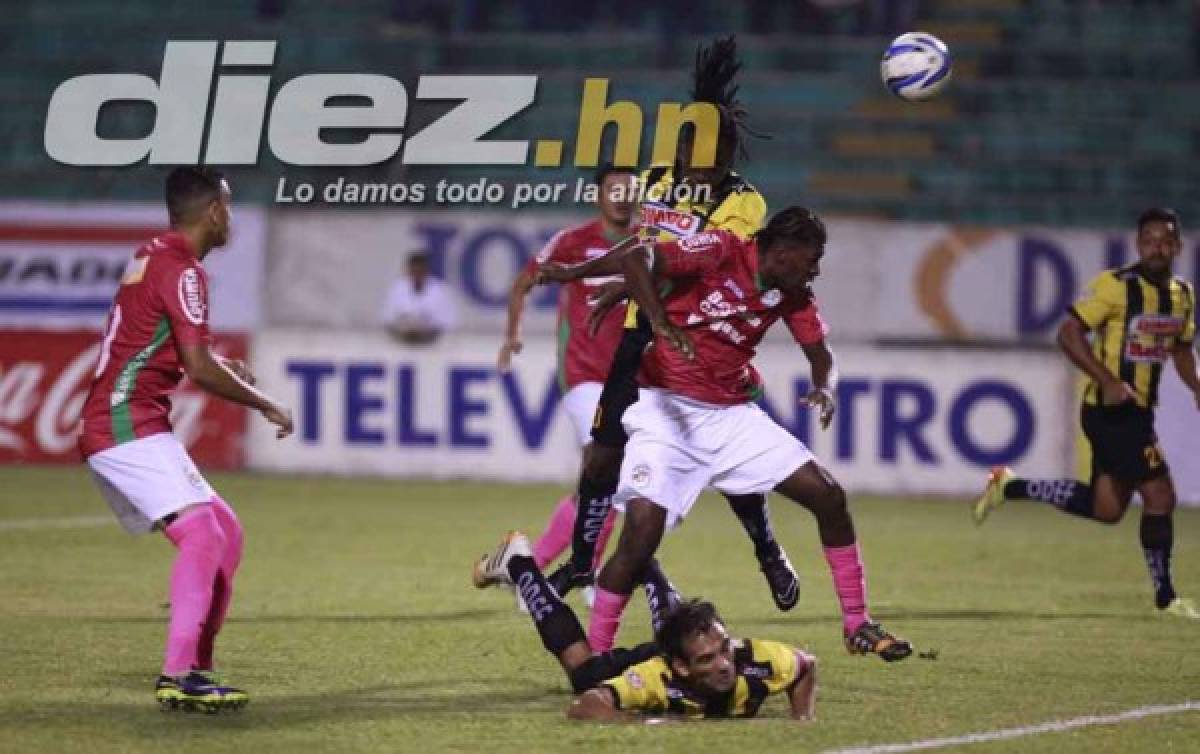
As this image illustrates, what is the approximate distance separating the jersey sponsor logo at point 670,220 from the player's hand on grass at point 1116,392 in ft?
10.3

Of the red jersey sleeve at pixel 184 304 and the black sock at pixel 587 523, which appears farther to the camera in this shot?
the black sock at pixel 587 523

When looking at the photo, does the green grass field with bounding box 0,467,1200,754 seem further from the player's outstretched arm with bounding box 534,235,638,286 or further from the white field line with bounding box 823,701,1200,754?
the player's outstretched arm with bounding box 534,235,638,286

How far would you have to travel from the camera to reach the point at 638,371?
31.3 ft

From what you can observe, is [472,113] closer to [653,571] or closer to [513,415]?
[513,415]

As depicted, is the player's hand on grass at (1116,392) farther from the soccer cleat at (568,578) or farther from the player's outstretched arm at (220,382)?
the player's outstretched arm at (220,382)

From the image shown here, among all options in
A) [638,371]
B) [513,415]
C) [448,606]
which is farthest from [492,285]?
[638,371]

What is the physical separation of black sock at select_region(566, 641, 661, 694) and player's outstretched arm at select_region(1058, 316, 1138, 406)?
14.8 ft

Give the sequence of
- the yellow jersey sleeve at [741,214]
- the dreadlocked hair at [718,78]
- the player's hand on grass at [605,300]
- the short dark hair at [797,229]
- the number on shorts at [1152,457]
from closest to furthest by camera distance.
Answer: the short dark hair at [797,229], the player's hand on grass at [605,300], the yellow jersey sleeve at [741,214], the dreadlocked hair at [718,78], the number on shorts at [1152,457]

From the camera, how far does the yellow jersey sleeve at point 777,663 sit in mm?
8008

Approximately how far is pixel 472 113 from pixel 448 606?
746cm

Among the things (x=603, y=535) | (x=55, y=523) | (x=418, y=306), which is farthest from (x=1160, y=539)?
(x=418, y=306)

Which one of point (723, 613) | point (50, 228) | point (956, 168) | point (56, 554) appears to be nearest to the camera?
point (723, 613)

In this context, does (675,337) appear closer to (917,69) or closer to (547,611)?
A: (547,611)

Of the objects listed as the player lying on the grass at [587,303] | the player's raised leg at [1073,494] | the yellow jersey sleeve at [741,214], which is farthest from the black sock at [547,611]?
the player's raised leg at [1073,494]
